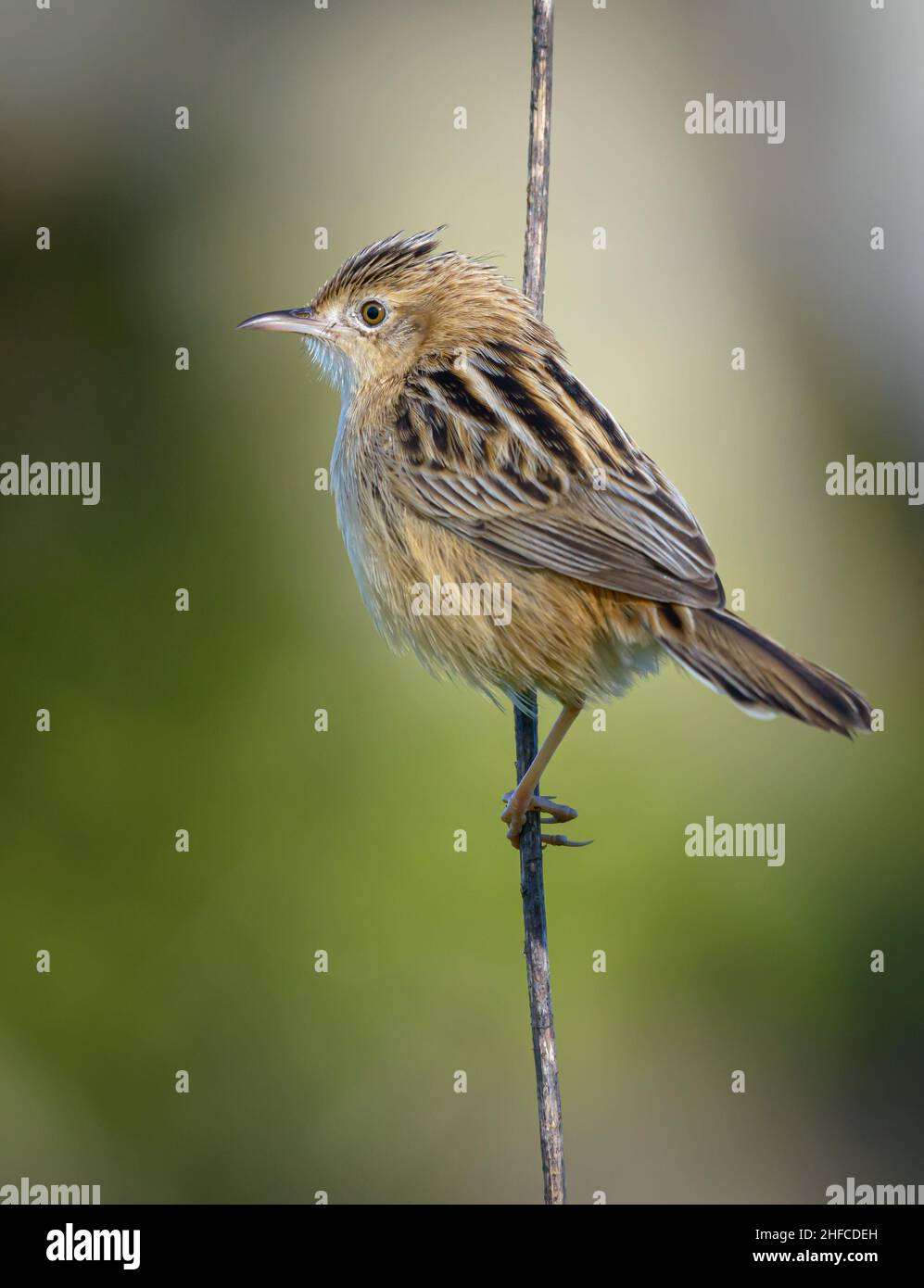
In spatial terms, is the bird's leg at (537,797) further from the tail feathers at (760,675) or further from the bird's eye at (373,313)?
the bird's eye at (373,313)

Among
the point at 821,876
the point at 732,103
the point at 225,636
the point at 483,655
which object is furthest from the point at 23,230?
the point at 821,876

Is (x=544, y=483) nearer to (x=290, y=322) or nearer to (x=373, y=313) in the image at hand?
(x=373, y=313)

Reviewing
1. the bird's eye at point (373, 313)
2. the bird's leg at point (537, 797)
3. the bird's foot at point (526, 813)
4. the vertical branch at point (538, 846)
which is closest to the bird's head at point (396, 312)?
the bird's eye at point (373, 313)

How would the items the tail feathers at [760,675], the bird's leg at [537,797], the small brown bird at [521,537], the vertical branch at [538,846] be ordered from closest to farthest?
the vertical branch at [538,846] → the tail feathers at [760,675] → the small brown bird at [521,537] → the bird's leg at [537,797]

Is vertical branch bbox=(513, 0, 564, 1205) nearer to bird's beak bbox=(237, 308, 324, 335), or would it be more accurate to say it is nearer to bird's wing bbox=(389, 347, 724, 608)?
bird's wing bbox=(389, 347, 724, 608)

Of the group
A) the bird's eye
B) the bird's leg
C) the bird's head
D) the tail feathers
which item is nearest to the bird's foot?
the bird's leg

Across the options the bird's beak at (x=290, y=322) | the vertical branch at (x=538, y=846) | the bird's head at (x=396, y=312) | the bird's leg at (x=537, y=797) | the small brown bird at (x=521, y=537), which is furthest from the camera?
the bird's head at (x=396, y=312)
